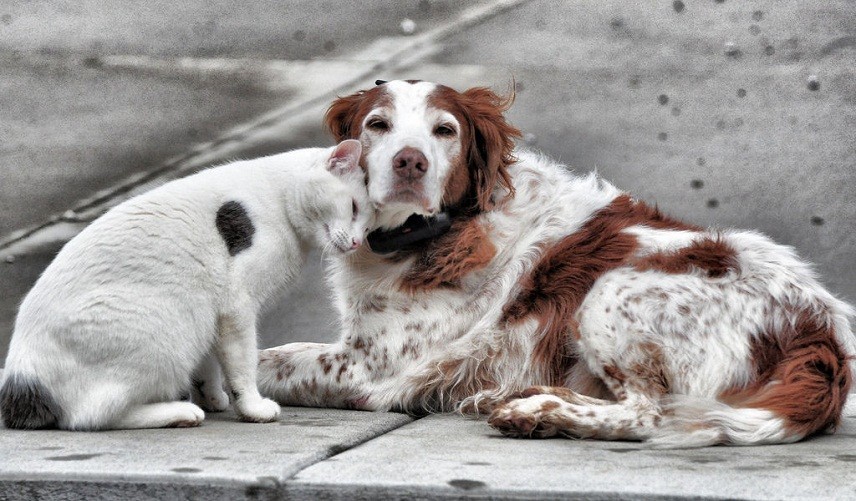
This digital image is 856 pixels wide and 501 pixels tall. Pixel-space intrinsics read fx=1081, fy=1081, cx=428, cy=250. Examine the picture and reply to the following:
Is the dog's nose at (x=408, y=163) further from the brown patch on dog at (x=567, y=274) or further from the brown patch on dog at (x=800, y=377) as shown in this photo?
the brown patch on dog at (x=800, y=377)

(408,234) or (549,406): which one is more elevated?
(408,234)

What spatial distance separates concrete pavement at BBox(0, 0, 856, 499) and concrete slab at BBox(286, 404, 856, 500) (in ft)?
6.82

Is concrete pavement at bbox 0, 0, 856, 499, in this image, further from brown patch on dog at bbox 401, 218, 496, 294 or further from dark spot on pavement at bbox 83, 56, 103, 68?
brown patch on dog at bbox 401, 218, 496, 294

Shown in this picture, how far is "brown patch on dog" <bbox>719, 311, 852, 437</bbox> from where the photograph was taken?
2824mm

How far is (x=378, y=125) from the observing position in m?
3.47

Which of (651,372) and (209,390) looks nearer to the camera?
(651,372)

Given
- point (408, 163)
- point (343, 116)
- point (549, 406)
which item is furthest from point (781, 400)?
point (343, 116)

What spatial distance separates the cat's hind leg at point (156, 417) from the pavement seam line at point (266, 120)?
2654 mm

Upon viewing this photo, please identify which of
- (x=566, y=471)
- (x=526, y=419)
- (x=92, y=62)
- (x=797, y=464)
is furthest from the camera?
(x=92, y=62)

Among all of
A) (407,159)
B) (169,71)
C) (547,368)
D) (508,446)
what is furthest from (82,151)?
(508,446)

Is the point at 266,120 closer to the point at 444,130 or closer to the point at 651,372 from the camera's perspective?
the point at 444,130

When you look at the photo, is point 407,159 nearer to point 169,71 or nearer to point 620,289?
point 620,289

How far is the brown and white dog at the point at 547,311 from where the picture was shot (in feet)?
9.45

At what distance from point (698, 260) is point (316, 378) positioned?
125cm
